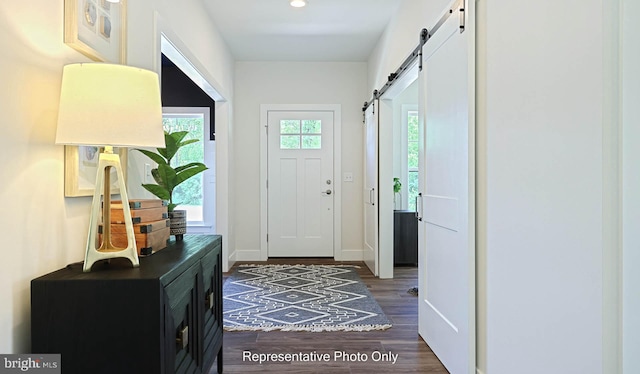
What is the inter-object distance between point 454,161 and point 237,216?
11.8 ft

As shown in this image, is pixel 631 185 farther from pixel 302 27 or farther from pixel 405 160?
pixel 405 160

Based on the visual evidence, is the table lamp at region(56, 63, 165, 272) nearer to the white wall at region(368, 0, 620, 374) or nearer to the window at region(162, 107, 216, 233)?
the white wall at region(368, 0, 620, 374)

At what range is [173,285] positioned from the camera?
1.33m

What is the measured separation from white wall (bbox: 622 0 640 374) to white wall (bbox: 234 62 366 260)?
429cm

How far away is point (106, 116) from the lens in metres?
1.23

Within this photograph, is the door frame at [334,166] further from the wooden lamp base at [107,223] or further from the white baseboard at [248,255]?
the wooden lamp base at [107,223]

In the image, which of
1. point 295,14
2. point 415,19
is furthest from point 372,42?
point 415,19

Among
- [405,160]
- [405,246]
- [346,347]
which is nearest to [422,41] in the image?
[346,347]

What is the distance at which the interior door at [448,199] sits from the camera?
1.92 metres

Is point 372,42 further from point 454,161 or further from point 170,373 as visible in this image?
point 170,373

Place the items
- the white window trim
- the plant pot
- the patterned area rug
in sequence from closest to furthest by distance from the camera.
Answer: the plant pot
the patterned area rug
the white window trim

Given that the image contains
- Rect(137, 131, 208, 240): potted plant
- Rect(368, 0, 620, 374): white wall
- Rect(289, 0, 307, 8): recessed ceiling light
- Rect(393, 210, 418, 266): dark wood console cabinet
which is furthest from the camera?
Rect(393, 210, 418, 266): dark wood console cabinet

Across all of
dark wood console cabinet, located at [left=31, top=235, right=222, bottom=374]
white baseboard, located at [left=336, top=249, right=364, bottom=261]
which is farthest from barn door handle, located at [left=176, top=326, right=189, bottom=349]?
white baseboard, located at [left=336, top=249, right=364, bottom=261]

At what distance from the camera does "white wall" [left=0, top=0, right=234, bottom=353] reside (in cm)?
116
